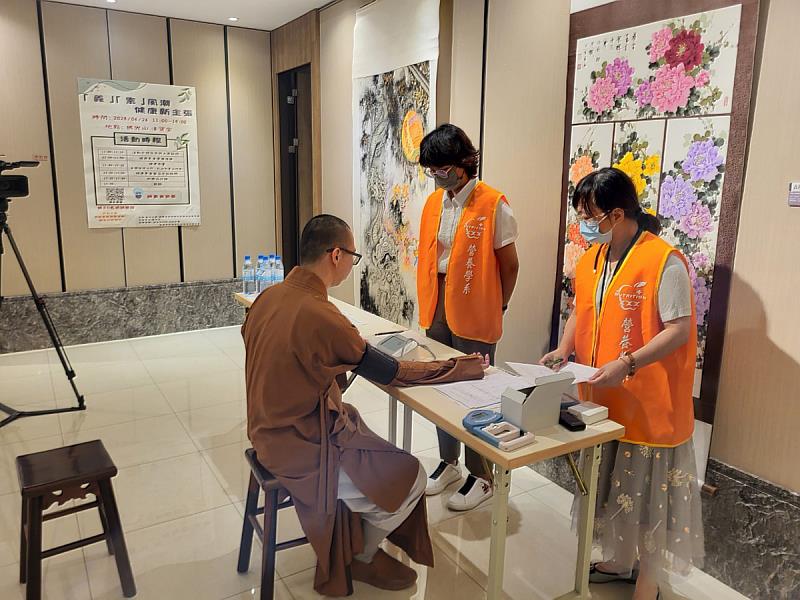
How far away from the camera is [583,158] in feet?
9.17

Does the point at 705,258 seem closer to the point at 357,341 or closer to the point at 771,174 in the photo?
the point at 771,174

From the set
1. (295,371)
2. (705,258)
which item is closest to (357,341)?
(295,371)

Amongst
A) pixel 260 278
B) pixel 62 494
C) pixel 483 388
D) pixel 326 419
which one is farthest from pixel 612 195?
pixel 260 278

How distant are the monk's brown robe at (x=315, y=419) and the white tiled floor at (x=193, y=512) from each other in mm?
450

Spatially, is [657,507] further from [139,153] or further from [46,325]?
[139,153]

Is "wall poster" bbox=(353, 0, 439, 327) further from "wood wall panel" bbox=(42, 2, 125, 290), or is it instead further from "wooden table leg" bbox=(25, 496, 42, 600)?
"wooden table leg" bbox=(25, 496, 42, 600)

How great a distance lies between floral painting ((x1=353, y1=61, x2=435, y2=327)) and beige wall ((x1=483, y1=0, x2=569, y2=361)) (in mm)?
530

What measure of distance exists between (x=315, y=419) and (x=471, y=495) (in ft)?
3.99

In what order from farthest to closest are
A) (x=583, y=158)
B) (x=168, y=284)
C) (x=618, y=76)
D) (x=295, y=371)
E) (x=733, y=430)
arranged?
(x=168, y=284)
(x=583, y=158)
(x=618, y=76)
(x=733, y=430)
(x=295, y=371)

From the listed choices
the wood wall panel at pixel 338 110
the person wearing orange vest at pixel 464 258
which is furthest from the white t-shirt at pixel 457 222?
the wood wall panel at pixel 338 110

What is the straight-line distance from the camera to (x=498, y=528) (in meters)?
1.83

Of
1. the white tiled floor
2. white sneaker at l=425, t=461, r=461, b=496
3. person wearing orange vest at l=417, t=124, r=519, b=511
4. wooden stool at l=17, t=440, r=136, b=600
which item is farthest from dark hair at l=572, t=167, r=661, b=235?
wooden stool at l=17, t=440, r=136, b=600

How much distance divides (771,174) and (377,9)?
2.81m

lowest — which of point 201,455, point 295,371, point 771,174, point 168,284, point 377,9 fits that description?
point 201,455
